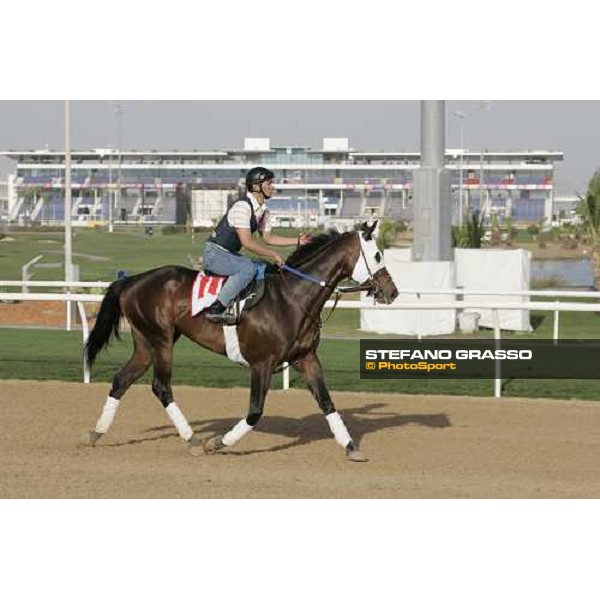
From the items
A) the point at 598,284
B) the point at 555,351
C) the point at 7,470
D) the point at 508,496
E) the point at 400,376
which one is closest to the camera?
the point at 508,496

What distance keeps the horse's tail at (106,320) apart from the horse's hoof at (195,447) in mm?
999

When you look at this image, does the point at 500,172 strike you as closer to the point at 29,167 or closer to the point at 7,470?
the point at 29,167

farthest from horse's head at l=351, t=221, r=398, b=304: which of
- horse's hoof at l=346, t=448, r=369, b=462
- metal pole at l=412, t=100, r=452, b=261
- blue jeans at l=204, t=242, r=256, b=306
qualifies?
metal pole at l=412, t=100, r=452, b=261

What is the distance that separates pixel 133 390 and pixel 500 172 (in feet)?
348

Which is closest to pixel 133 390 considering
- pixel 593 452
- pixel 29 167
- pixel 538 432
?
pixel 538 432

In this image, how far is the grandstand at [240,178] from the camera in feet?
332

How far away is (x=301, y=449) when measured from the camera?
865cm

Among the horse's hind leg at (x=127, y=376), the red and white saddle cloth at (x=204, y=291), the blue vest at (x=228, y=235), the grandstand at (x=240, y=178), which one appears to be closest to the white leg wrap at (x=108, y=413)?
the horse's hind leg at (x=127, y=376)

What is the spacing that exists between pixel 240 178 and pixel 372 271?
300ft

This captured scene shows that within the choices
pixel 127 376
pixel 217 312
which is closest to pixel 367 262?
pixel 217 312

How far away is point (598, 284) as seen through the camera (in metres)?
34.5

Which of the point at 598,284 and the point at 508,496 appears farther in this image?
the point at 598,284

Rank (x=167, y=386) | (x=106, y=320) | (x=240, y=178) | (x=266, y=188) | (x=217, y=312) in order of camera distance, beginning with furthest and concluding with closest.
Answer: (x=240, y=178) < (x=106, y=320) < (x=167, y=386) < (x=217, y=312) < (x=266, y=188)

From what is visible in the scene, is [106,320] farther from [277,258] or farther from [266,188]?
[266,188]
